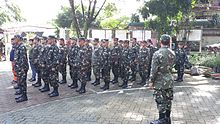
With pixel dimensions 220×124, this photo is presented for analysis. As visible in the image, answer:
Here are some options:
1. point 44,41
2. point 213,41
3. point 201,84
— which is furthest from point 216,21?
point 44,41

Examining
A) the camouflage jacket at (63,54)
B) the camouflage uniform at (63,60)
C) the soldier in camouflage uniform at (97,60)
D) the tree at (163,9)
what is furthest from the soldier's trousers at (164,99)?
the tree at (163,9)

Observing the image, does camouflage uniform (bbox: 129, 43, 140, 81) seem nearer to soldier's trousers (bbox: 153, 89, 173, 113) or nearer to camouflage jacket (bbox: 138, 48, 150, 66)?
camouflage jacket (bbox: 138, 48, 150, 66)

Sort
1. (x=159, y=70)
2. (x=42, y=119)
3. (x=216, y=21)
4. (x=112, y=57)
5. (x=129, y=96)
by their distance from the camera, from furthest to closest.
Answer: (x=216, y=21)
(x=112, y=57)
(x=129, y=96)
(x=42, y=119)
(x=159, y=70)

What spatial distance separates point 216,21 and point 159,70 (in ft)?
69.6

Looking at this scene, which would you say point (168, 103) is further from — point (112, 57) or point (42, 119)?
point (112, 57)

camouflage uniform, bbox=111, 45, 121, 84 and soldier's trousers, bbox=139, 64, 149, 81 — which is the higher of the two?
camouflage uniform, bbox=111, 45, 121, 84

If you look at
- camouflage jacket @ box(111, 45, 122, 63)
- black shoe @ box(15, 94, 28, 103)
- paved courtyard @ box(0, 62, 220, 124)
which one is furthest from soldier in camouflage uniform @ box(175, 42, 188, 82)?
black shoe @ box(15, 94, 28, 103)

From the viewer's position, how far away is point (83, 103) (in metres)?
8.05

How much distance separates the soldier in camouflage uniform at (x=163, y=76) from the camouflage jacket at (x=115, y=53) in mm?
4614

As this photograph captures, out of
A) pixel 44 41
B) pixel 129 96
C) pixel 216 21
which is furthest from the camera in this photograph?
pixel 216 21

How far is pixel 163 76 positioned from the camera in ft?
19.3

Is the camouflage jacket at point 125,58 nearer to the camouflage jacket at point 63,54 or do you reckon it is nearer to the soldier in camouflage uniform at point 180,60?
the camouflage jacket at point 63,54

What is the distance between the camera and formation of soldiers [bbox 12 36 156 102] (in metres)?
9.07

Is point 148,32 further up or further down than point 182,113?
further up
